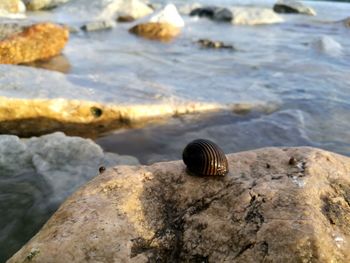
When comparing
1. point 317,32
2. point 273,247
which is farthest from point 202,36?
point 273,247

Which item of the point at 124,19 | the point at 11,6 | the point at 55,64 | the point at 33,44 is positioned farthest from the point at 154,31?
the point at 11,6

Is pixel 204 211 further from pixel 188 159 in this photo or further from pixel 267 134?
pixel 267 134

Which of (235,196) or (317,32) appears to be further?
(317,32)

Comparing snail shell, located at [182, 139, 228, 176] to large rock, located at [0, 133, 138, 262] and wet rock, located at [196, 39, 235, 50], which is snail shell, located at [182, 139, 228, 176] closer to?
large rock, located at [0, 133, 138, 262]

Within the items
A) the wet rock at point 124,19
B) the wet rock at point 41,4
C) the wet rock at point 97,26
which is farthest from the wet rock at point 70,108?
the wet rock at point 41,4

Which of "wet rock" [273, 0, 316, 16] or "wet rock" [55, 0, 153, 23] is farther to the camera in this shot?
"wet rock" [273, 0, 316, 16]

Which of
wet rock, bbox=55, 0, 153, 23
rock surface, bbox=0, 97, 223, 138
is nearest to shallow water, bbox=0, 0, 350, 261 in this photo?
rock surface, bbox=0, 97, 223, 138

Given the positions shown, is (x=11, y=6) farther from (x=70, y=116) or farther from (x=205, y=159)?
(x=205, y=159)
